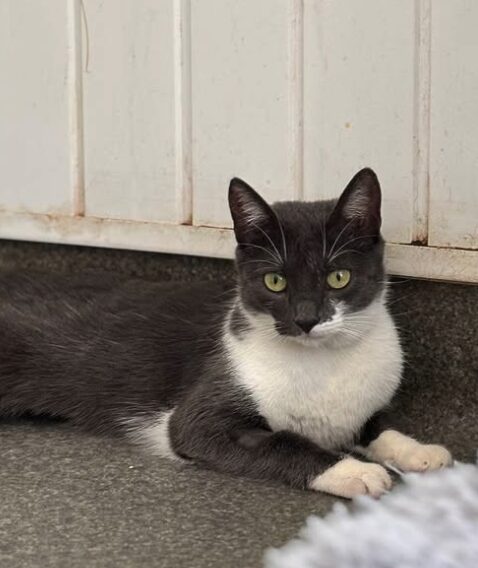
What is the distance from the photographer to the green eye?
1.80 metres

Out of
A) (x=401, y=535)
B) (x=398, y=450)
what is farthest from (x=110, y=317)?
(x=401, y=535)

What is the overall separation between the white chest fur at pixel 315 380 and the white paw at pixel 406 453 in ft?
0.18

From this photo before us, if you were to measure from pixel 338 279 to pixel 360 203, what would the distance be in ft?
0.40

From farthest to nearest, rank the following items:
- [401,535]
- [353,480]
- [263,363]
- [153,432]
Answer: [153,432], [263,363], [353,480], [401,535]

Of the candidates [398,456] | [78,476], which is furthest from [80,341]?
[398,456]

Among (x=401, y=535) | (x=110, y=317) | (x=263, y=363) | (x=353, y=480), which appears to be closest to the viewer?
(x=401, y=535)

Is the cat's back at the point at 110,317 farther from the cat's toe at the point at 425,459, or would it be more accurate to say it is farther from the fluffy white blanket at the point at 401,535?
the fluffy white blanket at the point at 401,535

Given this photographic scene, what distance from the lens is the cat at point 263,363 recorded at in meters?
1.77

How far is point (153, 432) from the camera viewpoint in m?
1.99

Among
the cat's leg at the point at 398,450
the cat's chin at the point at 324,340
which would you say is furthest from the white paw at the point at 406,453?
the cat's chin at the point at 324,340

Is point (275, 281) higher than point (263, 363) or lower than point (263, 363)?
higher

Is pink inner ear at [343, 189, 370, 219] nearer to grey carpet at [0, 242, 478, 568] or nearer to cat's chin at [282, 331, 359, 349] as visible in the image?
cat's chin at [282, 331, 359, 349]

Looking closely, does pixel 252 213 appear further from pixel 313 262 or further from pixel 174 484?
pixel 174 484

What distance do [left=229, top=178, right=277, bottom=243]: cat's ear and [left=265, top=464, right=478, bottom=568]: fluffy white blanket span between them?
1.65 feet
